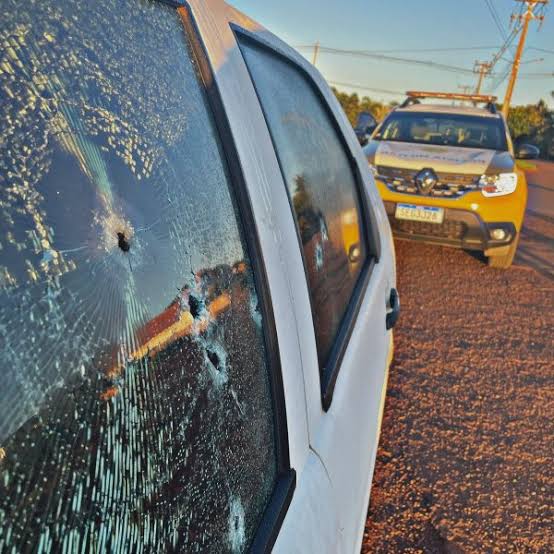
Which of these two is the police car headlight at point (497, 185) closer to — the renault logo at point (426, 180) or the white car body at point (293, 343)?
the renault logo at point (426, 180)

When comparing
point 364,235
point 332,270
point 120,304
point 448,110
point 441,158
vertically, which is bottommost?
point 120,304

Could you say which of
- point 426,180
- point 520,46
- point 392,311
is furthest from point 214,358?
point 520,46

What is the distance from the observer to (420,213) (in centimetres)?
552

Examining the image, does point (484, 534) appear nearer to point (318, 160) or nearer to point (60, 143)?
point (318, 160)

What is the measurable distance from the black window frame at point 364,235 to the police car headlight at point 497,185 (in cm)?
372

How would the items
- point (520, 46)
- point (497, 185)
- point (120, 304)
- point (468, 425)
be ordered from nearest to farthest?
point (120, 304), point (468, 425), point (497, 185), point (520, 46)

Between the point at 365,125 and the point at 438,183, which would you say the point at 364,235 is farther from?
the point at 365,125

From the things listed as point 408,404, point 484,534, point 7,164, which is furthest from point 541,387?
point 7,164

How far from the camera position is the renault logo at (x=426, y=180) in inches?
218

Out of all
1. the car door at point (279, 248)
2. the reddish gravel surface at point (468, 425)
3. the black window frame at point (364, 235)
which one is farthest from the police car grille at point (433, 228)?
the car door at point (279, 248)

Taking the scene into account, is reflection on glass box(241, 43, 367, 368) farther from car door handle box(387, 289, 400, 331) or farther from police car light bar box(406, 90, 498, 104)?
police car light bar box(406, 90, 498, 104)

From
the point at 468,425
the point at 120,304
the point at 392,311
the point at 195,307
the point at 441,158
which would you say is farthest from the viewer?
the point at 441,158

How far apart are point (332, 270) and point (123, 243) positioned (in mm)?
885

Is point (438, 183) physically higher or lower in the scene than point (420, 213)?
higher
